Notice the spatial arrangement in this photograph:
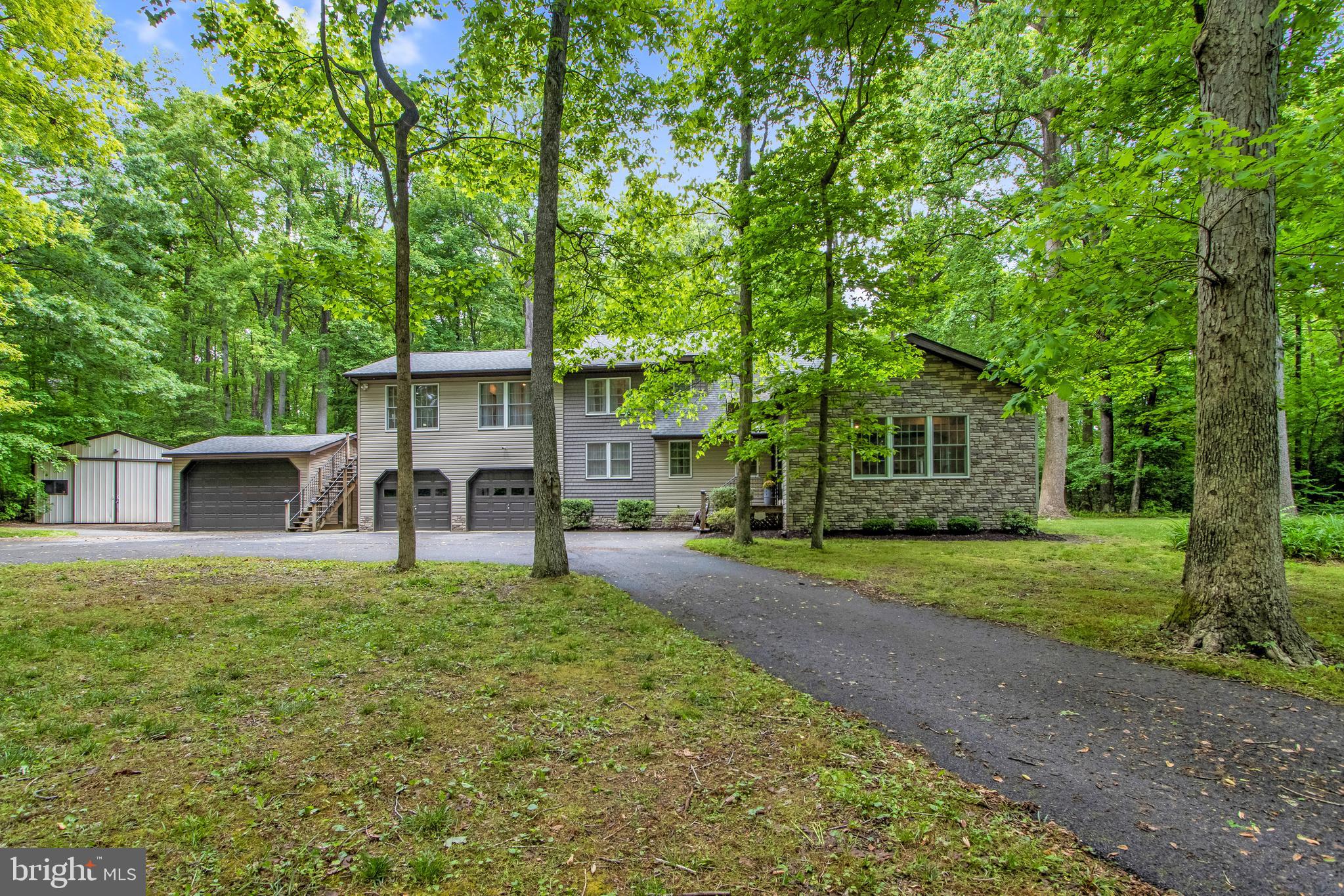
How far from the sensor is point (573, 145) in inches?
405

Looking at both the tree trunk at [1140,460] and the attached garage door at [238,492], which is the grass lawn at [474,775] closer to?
the attached garage door at [238,492]

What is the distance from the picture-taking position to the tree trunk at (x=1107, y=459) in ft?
64.8

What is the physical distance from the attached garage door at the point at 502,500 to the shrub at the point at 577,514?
170 centimetres

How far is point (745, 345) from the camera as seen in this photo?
10812 millimetres

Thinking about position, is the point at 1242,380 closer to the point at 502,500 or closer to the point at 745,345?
the point at 745,345

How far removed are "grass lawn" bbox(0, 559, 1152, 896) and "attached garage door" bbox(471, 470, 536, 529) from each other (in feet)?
46.2

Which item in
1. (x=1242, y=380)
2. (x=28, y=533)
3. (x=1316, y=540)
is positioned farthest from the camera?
(x=28, y=533)

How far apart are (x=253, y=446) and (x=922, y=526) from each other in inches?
874

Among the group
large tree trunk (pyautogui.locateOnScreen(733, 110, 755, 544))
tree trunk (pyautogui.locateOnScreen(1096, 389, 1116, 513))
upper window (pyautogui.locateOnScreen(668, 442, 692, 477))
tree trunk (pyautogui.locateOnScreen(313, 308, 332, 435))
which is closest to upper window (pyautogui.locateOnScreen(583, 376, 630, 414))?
upper window (pyautogui.locateOnScreen(668, 442, 692, 477))

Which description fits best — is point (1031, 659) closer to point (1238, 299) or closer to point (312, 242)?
point (1238, 299)

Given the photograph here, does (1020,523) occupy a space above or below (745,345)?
below

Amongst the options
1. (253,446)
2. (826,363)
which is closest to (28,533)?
(253,446)

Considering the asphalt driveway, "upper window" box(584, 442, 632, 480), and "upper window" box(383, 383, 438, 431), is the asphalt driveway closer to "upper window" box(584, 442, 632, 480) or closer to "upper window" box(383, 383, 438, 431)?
"upper window" box(584, 442, 632, 480)

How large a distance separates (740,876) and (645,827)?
48 centimetres
